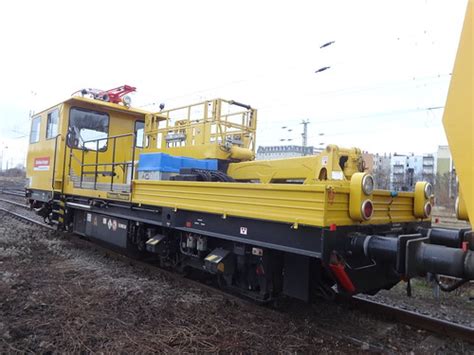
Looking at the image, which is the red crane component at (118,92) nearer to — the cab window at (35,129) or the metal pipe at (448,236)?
the cab window at (35,129)

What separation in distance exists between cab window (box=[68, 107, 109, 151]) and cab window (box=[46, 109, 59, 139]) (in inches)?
21.0

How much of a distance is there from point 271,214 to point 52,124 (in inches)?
302

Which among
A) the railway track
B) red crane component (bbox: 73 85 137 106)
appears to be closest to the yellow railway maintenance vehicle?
the railway track

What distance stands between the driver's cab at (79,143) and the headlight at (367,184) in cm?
546

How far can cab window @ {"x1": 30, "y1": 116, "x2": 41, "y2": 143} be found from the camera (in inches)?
403

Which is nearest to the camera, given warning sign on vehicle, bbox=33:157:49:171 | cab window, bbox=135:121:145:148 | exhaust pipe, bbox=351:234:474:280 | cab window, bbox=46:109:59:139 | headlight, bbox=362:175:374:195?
exhaust pipe, bbox=351:234:474:280

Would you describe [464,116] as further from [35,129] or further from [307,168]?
[35,129]

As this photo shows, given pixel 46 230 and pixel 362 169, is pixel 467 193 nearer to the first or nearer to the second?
pixel 362 169

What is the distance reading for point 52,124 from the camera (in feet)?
30.9

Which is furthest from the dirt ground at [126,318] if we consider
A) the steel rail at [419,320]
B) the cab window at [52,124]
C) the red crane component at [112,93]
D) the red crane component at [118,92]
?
the red crane component at [118,92]

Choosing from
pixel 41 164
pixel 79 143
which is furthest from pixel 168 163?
pixel 41 164

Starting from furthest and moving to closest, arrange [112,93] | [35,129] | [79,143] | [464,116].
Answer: [35,129] → [112,93] → [79,143] → [464,116]

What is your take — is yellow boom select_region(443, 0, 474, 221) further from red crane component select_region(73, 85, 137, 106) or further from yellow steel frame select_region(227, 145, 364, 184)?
red crane component select_region(73, 85, 137, 106)

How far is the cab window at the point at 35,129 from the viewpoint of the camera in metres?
10.2
